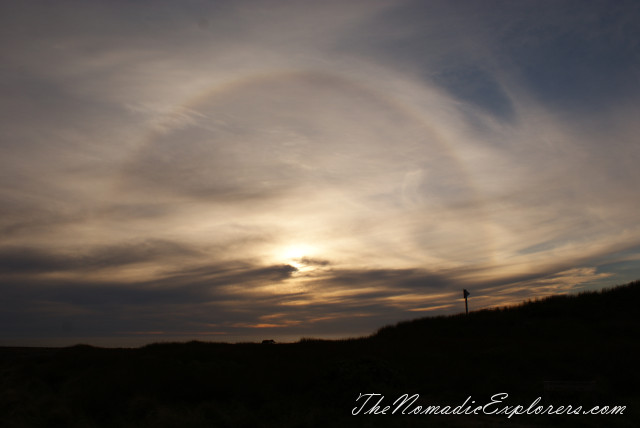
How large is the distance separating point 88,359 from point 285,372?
9737mm

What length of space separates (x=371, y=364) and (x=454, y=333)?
21911mm

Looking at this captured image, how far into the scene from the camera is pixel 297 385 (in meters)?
17.0

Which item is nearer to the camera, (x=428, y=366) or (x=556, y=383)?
(x=556, y=383)

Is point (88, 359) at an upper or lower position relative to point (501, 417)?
upper

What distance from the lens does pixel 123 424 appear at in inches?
503

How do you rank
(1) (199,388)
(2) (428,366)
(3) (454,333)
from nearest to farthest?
(1) (199,388), (2) (428,366), (3) (454,333)

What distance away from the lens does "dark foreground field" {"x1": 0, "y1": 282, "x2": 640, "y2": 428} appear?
13062mm

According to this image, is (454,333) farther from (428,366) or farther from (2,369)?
(2,369)

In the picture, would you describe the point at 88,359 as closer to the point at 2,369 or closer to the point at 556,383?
the point at 2,369

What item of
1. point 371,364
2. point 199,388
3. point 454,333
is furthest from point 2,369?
point 454,333

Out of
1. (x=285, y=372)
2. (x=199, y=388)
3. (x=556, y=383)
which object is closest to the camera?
(x=556, y=383)

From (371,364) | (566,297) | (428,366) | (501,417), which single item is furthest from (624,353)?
(566,297)

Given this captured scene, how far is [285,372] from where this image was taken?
18547mm

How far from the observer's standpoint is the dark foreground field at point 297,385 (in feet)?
42.9
